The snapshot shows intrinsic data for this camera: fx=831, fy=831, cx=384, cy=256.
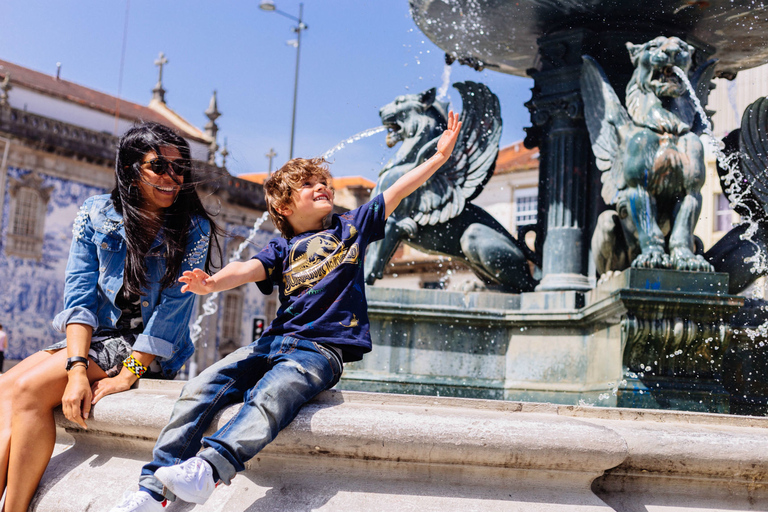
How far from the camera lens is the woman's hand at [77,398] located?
8.25 feet

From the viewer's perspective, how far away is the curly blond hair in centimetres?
269

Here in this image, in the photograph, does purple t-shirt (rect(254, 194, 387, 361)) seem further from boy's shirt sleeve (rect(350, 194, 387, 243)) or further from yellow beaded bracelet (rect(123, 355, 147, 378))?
yellow beaded bracelet (rect(123, 355, 147, 378))

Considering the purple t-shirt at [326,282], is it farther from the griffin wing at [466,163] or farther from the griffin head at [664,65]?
the griffin wing at [466,163]

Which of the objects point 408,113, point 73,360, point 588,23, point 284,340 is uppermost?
point 588,23

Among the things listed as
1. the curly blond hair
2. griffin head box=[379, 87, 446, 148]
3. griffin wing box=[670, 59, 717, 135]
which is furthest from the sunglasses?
griffin wing box=[670, 59, 717, 135]

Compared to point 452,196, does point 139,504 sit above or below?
below

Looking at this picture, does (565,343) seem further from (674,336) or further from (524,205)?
(524,205)

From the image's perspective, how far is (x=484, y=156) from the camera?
570 cm

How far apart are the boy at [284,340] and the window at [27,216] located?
84.1 feet

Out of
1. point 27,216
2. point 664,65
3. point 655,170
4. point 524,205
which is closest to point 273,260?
point 655,170

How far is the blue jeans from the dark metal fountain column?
10.2ft

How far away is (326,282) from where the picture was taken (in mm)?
2580

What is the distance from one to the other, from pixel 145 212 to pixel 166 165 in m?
0.18

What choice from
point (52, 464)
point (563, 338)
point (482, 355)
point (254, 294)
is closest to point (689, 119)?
point (563, 338)
